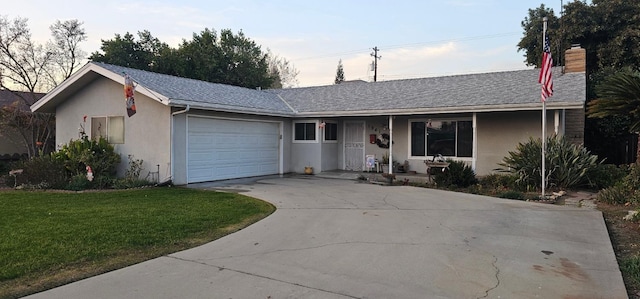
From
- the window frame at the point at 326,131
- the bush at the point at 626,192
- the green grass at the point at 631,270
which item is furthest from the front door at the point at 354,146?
the green grass at the point at 631,270

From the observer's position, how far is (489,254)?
579 centimetres

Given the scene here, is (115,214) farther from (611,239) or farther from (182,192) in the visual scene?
(611,239)

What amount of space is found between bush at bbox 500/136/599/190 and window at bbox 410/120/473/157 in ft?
10.1

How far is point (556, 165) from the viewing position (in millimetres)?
11961

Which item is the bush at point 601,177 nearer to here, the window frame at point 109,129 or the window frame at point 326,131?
the window frame at point 326,131

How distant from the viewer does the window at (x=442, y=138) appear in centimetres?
1552

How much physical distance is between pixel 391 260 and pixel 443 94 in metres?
11.6

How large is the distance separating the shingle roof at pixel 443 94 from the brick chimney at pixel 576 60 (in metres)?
0.40

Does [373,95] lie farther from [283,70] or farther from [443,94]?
[283,70]

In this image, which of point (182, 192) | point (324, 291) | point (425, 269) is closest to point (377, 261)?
point (425, 269)

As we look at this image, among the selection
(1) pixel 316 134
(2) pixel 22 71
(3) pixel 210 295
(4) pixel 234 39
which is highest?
(4) pixel 234 39

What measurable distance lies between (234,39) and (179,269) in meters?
33.5

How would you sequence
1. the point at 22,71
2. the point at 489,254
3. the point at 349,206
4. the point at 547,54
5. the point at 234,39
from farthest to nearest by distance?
the point at 234,39
the point at 22,71
the point at 547,54
the point at 349,206
the point at 489,254

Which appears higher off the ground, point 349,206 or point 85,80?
point 85,80
